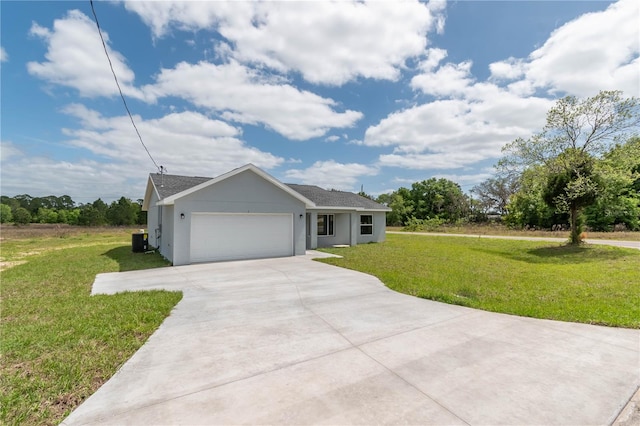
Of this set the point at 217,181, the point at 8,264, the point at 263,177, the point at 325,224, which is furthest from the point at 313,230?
the point at 8,264

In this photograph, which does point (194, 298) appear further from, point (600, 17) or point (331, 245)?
point (600, 17)

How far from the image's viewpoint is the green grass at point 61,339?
274cm

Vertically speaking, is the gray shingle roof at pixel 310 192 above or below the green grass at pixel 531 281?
above

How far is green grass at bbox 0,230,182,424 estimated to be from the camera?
9.00 feet

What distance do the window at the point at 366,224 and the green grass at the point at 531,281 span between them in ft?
17.7

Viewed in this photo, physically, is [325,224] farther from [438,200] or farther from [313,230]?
[438,200]

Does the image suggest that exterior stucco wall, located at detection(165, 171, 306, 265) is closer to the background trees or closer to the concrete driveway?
the concrete driveway

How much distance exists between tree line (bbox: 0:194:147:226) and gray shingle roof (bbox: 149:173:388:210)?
28.5 m

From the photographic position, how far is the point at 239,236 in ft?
39.4

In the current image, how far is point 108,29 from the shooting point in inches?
284

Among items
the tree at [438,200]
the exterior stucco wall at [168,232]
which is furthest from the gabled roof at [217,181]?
the tree at [438,200]

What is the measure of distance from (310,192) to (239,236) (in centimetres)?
729

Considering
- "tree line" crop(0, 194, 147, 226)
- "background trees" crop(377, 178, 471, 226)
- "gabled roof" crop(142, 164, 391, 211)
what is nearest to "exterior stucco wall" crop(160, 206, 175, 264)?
"gabled roof" crop(142, 164, 391, 211)

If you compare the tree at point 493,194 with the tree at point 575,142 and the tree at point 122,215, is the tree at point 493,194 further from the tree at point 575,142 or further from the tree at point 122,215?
the tree at point 122,215
